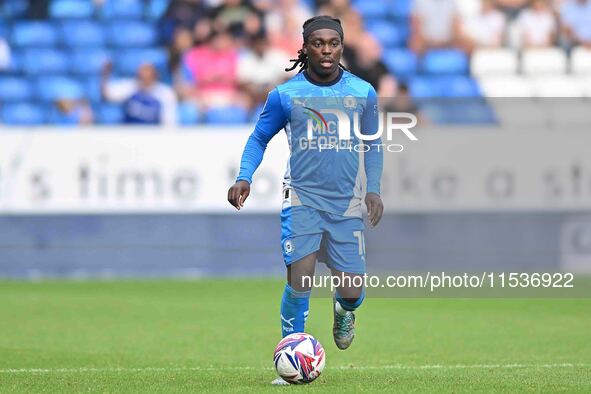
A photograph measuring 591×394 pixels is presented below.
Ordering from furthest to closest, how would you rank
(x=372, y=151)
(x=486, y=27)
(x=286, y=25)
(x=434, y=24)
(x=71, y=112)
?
(x=486, y=27), (x=434, y=24), (x=286, y=25), (x=71, y=112), (x=372, y=151)

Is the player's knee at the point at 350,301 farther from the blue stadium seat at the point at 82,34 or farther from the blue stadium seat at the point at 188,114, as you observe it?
the blue stadium seat at the point at 82,34

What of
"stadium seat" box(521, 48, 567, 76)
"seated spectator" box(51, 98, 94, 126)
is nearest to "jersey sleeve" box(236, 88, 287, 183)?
"seated spectator" box(51, 98, 94, 126)

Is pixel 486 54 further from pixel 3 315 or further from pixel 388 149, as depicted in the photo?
pixel 3 315

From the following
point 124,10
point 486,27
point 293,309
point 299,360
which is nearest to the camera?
point 299,360

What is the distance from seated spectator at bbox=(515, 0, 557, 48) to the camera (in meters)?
21.1

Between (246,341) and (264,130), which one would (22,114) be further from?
(264,130)

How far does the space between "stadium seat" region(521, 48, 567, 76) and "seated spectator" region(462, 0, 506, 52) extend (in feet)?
1.91

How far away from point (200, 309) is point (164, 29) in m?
7.78

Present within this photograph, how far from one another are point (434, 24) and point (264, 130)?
44.5 ft

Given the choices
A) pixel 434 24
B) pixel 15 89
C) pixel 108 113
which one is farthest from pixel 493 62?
pixel 15 89

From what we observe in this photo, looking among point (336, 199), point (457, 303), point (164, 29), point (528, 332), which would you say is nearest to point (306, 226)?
point (336, 199)

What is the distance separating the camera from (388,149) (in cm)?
1570

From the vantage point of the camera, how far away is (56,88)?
20109 mm

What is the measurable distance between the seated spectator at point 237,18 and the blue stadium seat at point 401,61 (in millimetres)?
2131
